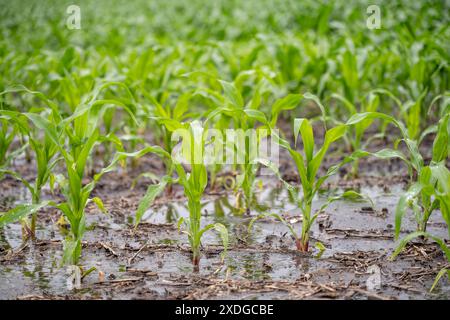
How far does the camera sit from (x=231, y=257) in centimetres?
304

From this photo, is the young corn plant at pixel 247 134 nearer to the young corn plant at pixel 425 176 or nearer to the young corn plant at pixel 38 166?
the young corn plant at pixel 425 176

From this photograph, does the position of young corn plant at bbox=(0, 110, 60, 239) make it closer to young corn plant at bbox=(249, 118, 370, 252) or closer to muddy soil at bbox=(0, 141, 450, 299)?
muddy soil at bbox=(0, 141, 450, 299)

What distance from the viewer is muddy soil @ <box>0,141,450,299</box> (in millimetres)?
2625

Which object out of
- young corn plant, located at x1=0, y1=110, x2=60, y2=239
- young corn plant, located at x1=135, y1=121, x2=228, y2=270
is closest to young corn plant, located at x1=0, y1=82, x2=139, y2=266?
young corn plant, located at x1=0, y1=110, x2=60, y2=239

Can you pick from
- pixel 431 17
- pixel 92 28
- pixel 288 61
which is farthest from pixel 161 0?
pixel 288 61

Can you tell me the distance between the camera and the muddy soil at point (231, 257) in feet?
8.61

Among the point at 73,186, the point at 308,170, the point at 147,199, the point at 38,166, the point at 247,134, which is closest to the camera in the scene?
the point at 147,199

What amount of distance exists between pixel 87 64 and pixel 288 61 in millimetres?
2209

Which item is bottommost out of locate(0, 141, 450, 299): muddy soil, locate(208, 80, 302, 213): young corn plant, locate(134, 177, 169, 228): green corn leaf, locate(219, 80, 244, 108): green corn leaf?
locate(0, 141, 450, 299): muddy soil

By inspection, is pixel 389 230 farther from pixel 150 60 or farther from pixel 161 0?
pixel 161 0

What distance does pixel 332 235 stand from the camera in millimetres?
3354

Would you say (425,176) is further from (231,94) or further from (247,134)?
(231,94)

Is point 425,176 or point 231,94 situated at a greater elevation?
point 231,94

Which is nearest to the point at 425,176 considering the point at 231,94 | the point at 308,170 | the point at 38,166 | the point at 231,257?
the point at 308,170
